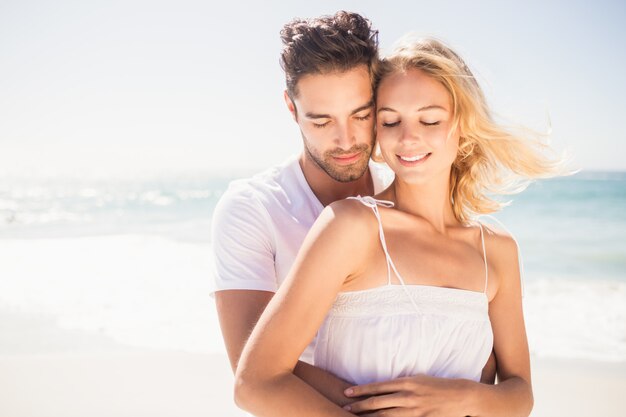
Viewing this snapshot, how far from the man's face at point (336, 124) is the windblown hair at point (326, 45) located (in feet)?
0.16

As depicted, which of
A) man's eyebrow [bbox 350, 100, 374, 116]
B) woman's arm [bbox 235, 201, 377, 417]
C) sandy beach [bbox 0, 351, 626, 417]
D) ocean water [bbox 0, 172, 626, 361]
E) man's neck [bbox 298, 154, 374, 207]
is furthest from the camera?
ocean water [bbox 0, 172, 626, 361]

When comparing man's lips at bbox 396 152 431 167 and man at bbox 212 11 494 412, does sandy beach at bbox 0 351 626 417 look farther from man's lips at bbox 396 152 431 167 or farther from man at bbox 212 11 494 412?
man's lips at bbox 396 152 431 167

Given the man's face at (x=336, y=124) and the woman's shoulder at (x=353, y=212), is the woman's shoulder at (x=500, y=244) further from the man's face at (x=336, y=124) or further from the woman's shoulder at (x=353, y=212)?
the man's face at (x=336, y=124)

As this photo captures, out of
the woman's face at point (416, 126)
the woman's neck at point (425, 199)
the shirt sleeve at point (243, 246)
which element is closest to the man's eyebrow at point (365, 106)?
the woman's face at point (416, 126)

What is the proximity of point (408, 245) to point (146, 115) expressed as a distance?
43.3 m

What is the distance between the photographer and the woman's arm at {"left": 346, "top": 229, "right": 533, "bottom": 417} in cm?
209

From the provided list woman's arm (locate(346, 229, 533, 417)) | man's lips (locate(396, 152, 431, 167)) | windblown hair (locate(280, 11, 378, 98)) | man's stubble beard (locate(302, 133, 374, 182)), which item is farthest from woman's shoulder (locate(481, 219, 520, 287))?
windblown hair (locate(280, 11, 378, 98))

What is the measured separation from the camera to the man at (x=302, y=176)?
2.76m

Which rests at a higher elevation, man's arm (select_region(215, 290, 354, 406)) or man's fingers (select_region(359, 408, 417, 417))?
man's arm (select_region(215, 290, 354, 406))

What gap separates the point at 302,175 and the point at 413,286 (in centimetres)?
109

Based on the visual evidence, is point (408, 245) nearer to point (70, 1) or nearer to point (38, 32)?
point (70, 1)

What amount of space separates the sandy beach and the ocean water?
42cm

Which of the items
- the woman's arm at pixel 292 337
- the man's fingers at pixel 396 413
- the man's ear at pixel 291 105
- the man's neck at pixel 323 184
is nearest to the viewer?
the woman's arm at pixel 292 337

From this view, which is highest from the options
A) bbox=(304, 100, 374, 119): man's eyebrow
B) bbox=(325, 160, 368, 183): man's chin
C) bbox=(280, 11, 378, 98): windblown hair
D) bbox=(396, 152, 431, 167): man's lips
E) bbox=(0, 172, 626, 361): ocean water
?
bbox=(280, 11, 378, 98): windblown hair
